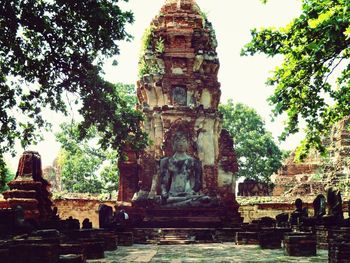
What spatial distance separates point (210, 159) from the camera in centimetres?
1866

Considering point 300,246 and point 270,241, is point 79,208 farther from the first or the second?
point 300,246

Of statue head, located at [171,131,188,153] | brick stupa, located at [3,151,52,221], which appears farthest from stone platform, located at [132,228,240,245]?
statue head, located at [171,131,188,153]

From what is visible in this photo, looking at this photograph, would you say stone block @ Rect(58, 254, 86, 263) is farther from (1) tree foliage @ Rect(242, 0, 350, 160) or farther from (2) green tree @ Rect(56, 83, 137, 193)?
(2) green tree @ Rect(56, 83, 137, 193)

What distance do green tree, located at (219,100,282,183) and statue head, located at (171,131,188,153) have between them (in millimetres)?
16711

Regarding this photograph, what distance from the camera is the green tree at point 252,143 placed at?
3541cm

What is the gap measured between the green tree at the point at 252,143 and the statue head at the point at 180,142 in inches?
658

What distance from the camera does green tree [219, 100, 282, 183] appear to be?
35406mm

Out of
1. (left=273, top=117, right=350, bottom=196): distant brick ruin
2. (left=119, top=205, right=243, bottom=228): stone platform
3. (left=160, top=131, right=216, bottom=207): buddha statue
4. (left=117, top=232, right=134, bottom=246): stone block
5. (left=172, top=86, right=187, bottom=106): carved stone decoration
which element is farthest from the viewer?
(left=273, top=117, right=350, bottom=196): distant brick ruin

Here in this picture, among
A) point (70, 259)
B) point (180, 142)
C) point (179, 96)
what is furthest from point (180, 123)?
point (70, 259)

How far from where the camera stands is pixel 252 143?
3544 centimetres

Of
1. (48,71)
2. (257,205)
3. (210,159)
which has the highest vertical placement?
(48,71)

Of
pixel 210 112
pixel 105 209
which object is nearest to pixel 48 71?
pixel 105 209

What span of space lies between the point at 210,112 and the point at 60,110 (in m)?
7.70

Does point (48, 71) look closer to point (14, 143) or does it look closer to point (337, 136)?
point (14, 143)
